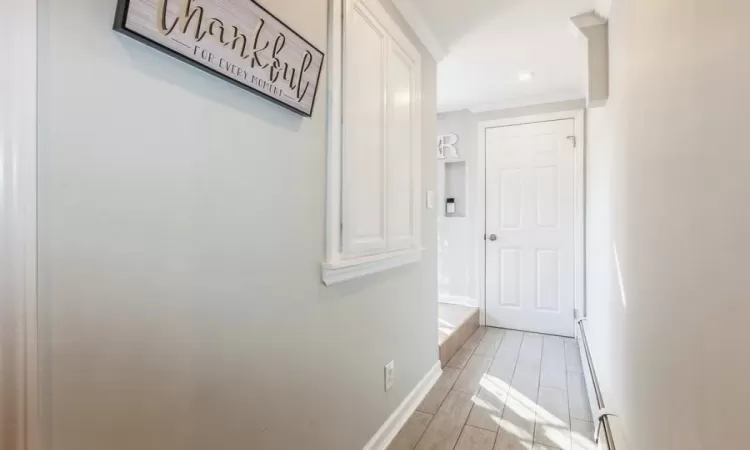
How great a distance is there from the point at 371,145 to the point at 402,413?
142 cm

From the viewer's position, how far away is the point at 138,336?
714 mm

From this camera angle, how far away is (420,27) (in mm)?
2109

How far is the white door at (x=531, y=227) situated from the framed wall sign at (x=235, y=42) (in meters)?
2.87

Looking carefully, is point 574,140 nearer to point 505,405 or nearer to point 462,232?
point 462,232

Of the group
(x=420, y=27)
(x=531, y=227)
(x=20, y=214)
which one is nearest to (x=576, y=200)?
(x=531, y=227)

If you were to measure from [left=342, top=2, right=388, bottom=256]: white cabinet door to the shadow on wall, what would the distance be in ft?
1.70

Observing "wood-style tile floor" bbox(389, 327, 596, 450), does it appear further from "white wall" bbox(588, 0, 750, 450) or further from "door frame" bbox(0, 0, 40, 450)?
"door frame" bbox(0, 0, 40, 450)

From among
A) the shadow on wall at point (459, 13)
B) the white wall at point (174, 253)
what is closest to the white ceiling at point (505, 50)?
the shadow on wall at point (459, 13)

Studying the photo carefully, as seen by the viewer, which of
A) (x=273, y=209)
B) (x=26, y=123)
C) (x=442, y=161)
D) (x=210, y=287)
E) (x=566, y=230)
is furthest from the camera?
(x=442, y=161)

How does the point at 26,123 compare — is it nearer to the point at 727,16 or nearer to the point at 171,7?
the point at 171,7

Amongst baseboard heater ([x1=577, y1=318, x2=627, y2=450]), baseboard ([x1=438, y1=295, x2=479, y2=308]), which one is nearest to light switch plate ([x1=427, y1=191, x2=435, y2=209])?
baseboard heater ([x1=577, y1=318, x2=627, y2=450])

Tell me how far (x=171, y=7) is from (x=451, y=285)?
12.0ft

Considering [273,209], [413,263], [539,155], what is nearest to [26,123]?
[273,209]

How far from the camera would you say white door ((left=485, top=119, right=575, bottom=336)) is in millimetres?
3359
